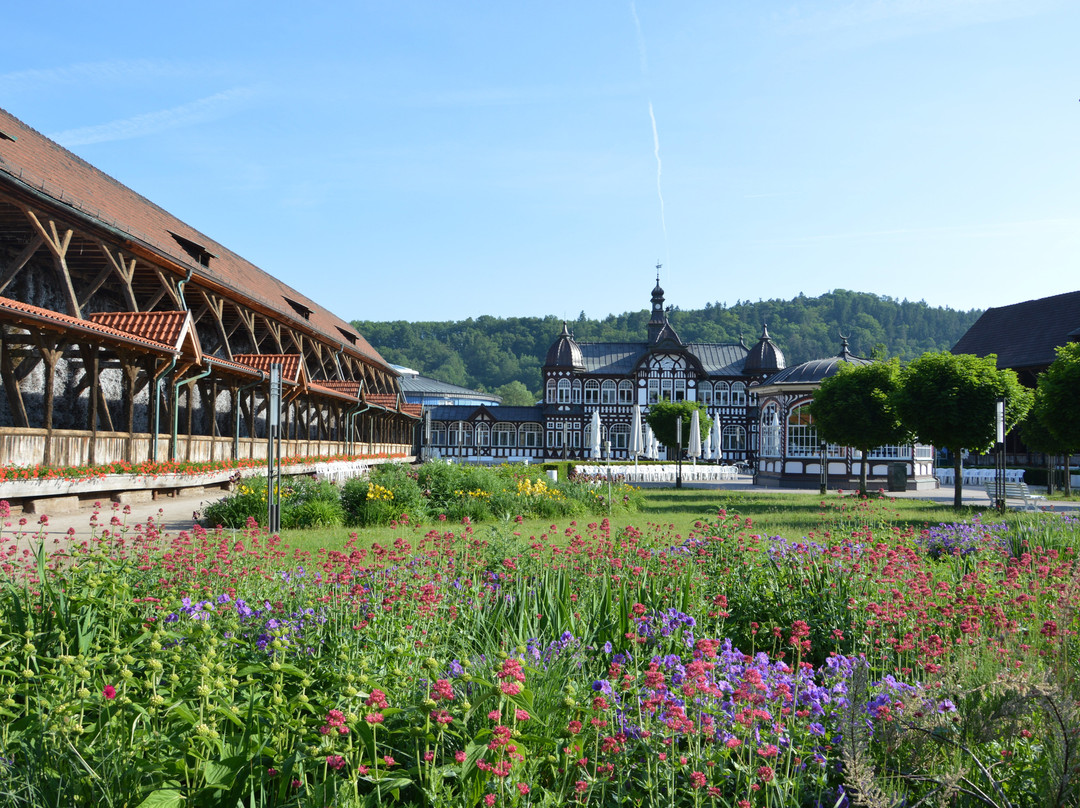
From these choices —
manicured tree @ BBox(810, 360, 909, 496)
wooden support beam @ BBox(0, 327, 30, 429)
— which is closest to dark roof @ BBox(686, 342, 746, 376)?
manicured tree @ BBox(810, 360, 909, 496)

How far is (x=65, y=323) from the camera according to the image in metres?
13.1

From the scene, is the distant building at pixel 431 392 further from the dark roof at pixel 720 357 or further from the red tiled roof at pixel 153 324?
the red tiled roof at pixel 153 324

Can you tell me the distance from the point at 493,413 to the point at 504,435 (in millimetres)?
2068

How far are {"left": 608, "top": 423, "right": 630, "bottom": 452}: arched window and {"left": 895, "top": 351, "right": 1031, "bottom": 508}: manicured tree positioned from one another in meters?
45.9

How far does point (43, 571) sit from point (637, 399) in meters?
64.4

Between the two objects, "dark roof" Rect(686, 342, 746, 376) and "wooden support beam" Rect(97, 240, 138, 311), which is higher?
"dark roof" Rect(686, 342, 746, 376)

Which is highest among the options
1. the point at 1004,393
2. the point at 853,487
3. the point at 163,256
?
the point at 163,256

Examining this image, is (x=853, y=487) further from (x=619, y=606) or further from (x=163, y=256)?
(x=619, y=606)

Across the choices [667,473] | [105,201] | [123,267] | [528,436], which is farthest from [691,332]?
[123,267]

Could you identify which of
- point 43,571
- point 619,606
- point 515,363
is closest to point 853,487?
point 619,606

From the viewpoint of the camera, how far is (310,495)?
45.5 ft

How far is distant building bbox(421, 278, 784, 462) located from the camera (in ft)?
216

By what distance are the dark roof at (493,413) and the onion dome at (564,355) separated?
14.6 feet

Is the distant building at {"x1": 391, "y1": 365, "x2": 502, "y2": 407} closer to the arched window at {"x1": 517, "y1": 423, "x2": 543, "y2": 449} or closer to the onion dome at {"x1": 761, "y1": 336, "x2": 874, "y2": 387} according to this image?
the arched window at {"x1": 517, "y1": 423, "x2": 543, "y2": 449}
